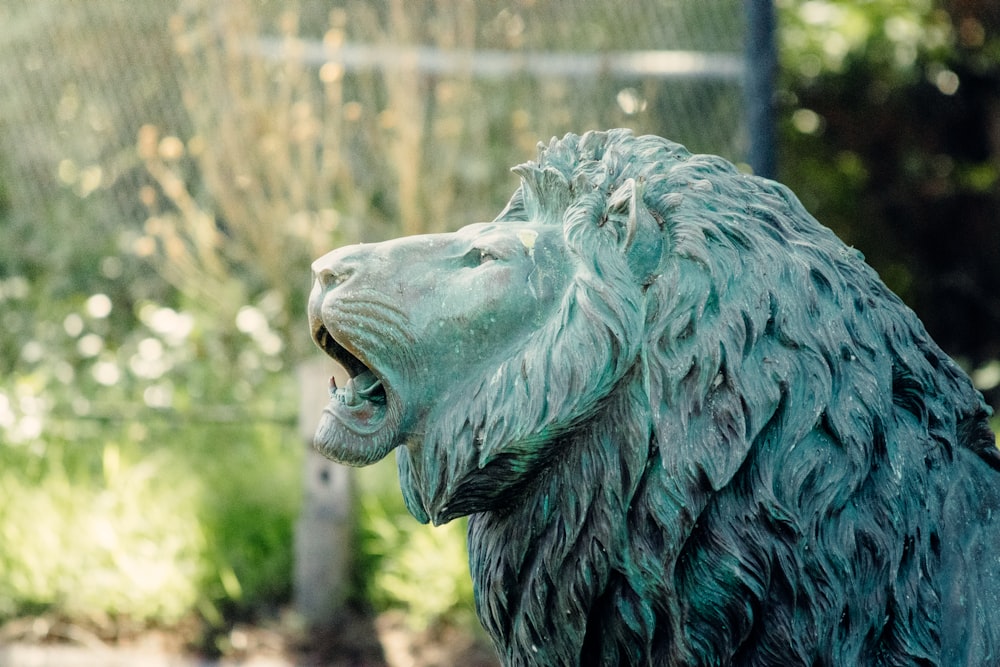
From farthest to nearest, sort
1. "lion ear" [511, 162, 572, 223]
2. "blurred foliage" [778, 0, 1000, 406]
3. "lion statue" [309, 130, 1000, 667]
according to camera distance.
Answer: "blurred foliage" [778, 0, 1000, 406]
"lion ear" [511, 162, 572, 223]
"lion statue" [309, 130, 1000, 667]

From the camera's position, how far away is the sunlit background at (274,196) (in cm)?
433

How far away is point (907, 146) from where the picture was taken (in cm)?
664

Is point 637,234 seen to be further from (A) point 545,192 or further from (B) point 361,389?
(B) point 361,389

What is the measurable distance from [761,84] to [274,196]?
2.96 m

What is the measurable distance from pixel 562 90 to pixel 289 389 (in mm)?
1972

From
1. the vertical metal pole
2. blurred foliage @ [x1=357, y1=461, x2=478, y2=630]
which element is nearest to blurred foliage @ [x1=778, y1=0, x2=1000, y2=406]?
the vertical metal pole

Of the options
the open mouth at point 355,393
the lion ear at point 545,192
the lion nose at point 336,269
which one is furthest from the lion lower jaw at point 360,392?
the lion ear at point 545,192

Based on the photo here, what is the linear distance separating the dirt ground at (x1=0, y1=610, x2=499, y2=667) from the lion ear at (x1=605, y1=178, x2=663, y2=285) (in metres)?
2.79

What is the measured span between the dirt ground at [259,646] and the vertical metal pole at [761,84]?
1874 millimetres

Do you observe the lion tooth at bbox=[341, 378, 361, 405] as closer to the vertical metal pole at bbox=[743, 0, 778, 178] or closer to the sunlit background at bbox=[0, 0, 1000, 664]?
the vertical metal pole at bbox=[743, 0, 778, 178]

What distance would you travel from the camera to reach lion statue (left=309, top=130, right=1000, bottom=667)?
1.32 m

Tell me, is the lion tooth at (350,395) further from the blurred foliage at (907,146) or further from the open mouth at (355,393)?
the blurred foliage at (907,146)

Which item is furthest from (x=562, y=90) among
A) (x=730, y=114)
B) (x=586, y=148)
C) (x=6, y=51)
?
(x=586, y=148)

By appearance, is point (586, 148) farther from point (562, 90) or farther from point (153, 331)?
point (153, 331)
